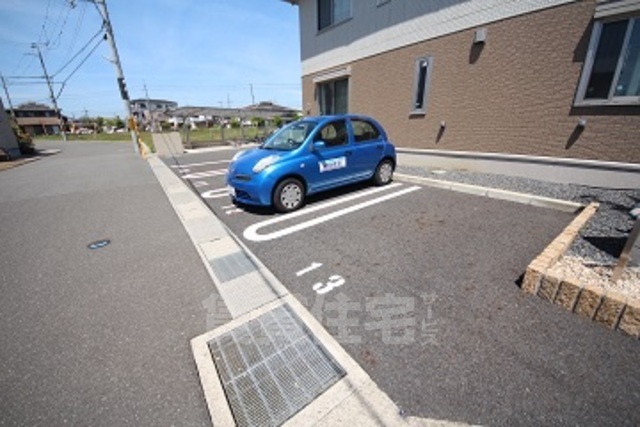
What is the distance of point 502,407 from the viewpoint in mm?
1591

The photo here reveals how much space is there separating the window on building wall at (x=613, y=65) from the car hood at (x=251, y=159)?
615 cm

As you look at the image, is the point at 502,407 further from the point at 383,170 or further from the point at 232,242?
the point at 383,170

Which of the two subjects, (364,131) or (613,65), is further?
(364,131)

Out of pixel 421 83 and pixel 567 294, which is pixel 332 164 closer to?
pixel 567 294

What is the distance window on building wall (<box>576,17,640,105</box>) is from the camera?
189 inches

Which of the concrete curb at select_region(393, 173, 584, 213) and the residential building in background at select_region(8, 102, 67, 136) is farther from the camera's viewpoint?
the residential building in background at select_region(8, 102, 67, 136)

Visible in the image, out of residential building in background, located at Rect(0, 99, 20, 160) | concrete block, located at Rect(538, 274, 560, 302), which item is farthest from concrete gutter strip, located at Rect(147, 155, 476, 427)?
residential building in background, located at Rect(0, 99, 20, 160)

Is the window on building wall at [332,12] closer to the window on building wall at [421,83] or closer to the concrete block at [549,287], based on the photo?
the window on building wall at [421,83]

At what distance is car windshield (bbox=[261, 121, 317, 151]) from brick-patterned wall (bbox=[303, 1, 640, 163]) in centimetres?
470

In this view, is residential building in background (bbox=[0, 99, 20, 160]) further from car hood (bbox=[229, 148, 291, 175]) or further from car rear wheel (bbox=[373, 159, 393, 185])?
car rear wheel (bbox=[373, 159, 393, 185])

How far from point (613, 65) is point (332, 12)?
9.59m

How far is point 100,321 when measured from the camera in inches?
94.9

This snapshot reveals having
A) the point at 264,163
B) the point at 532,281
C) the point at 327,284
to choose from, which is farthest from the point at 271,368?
the point at 264,163

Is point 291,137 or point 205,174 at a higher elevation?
point 291,137
